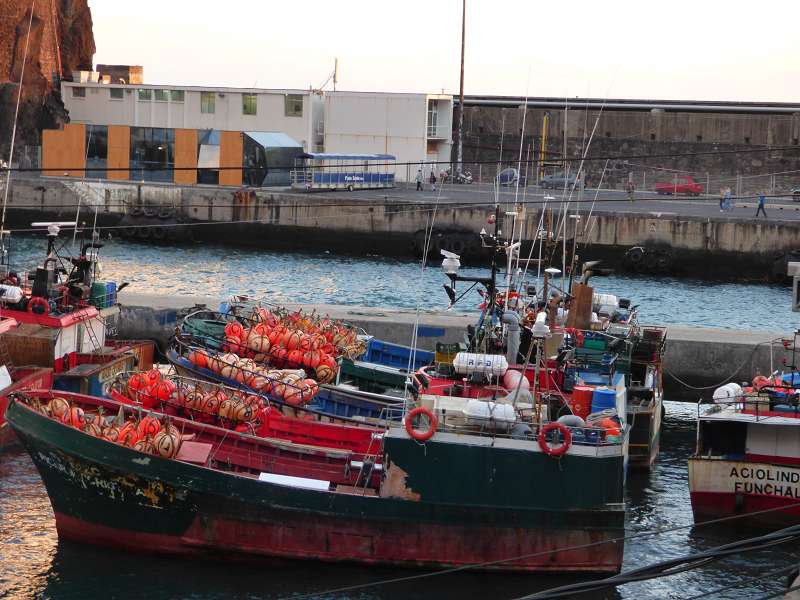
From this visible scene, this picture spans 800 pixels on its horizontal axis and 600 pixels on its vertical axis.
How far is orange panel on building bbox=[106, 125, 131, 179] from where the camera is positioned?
62.0 metres

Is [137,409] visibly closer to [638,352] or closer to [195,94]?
[638,352]

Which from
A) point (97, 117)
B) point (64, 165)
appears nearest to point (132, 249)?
point (64, 165)

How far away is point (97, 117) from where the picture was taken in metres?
72.9

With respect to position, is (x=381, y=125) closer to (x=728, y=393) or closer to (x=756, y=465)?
(x=728, y=393)

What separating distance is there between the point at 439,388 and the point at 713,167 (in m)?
53.5

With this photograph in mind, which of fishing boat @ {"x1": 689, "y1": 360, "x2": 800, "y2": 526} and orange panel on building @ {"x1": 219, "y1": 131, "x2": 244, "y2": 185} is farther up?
orange panel on building @ {"x1": 219, "y1": 131, "x2": 244, "y2": 185}

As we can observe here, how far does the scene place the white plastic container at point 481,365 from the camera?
17.8m

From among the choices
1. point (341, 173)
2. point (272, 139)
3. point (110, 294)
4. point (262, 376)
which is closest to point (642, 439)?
point (262, 376)

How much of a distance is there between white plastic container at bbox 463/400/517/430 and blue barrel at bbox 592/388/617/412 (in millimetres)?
2197

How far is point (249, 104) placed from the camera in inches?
2643

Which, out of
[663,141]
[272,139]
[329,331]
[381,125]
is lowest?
[329,331]

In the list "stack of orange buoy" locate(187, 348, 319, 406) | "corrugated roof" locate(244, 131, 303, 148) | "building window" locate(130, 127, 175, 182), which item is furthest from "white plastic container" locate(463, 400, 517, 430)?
"building window" locate(130, 127, 175, 182)

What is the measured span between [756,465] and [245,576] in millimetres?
7969

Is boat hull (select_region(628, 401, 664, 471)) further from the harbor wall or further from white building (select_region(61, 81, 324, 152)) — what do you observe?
white building (select_region(61, 81, 324, 152))
